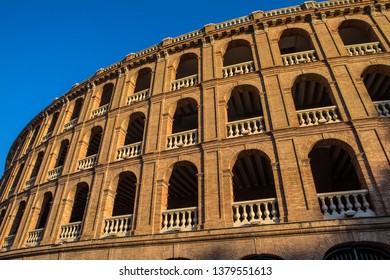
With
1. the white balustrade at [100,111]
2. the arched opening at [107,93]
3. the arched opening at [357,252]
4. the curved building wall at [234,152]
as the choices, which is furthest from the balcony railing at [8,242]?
the arched opening at [357,252]

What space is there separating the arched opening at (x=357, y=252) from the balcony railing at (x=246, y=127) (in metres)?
4.86

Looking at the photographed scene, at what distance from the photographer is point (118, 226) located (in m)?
11.0

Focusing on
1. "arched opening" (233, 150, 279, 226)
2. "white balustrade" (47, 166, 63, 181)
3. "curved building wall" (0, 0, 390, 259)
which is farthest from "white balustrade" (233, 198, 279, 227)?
"white balustrade" (47, 166, 63, 181)

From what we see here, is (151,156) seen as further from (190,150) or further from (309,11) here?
(309,11)

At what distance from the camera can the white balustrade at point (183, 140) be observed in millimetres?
11570

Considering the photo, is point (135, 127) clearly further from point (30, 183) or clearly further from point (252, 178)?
point (30, 183)

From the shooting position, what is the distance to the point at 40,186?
1516cm

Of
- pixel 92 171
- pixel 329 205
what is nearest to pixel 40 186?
pixel 92 171

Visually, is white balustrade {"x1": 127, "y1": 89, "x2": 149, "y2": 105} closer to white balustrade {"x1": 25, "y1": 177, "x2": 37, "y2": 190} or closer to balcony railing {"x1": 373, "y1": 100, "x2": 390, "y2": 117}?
white balustrade {"x1": 25, "y1": 177, "x2": 37, "y2": 190}

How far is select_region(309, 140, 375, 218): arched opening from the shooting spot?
816 centimetres

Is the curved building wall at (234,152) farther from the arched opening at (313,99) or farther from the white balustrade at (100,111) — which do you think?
the white balustrade at (100,111)

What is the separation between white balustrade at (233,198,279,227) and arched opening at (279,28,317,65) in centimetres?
692

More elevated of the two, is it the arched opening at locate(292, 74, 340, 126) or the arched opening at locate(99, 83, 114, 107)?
the arched opening at locate(99, 83, 114, 107)
